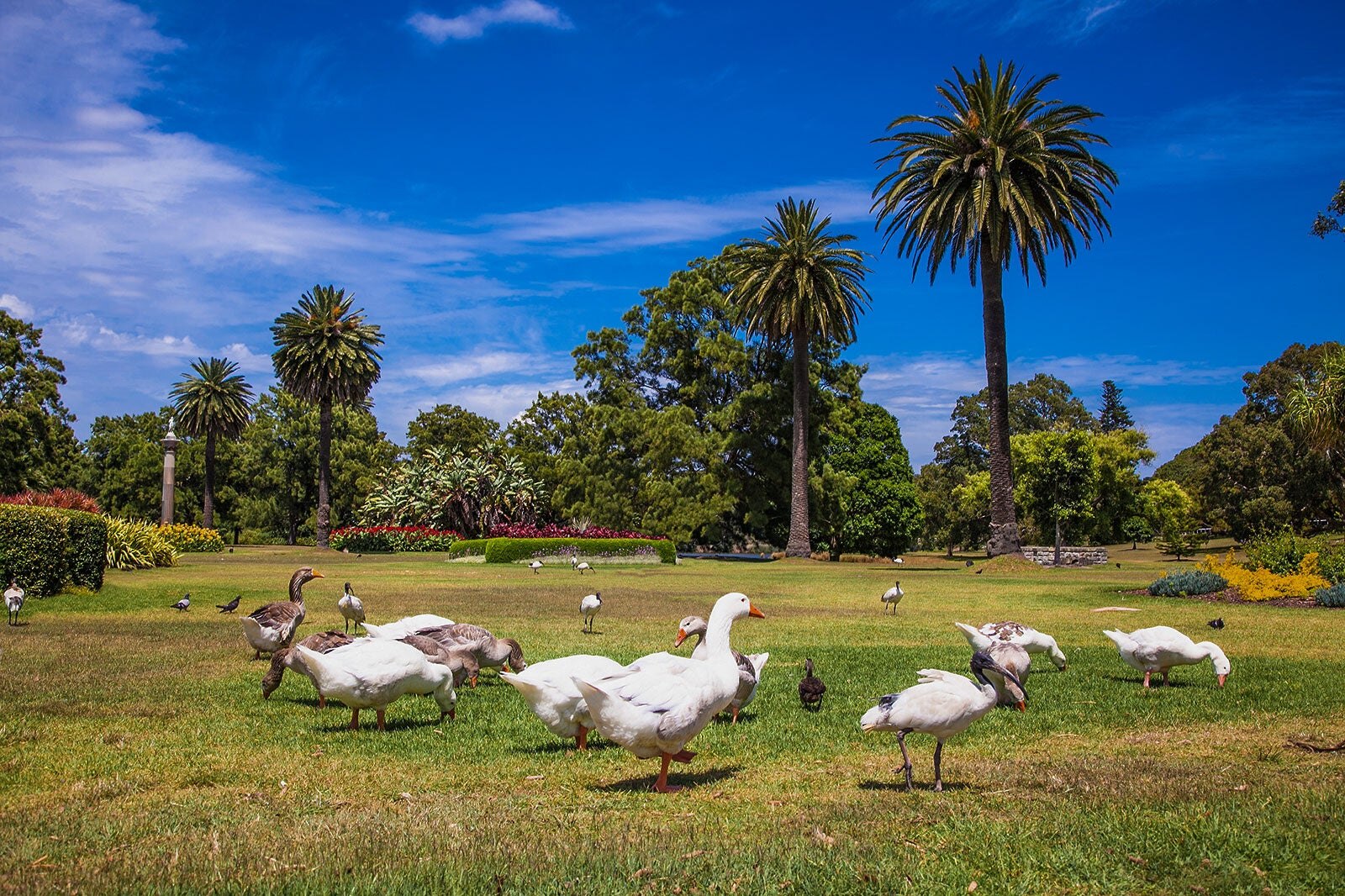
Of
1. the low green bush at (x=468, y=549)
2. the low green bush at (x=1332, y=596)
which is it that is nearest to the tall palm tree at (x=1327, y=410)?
the low green bush at (x=1332, y=596)

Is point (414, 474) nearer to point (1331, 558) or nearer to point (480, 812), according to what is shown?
point (1331, 558)

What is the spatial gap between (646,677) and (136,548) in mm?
36667

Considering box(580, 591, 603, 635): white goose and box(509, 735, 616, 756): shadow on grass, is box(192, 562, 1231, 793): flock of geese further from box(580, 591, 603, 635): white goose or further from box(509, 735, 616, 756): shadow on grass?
box(580, 591, 603, 635): white goose

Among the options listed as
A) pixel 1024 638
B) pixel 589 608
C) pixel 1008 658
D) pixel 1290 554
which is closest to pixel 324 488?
pixel 589 608

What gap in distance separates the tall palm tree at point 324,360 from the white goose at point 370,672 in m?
66.0

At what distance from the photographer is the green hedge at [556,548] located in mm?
47062

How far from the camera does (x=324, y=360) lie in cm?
7219

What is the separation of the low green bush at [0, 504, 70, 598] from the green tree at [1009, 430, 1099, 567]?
6175 cm

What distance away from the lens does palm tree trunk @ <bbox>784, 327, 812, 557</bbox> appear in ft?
179

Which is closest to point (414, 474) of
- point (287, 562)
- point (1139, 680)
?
point (287, 562)

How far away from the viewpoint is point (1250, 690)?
11.4 meters

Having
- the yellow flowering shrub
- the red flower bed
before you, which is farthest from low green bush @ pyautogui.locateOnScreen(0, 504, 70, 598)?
the yellow flowering shrub

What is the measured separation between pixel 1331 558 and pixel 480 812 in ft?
90.8

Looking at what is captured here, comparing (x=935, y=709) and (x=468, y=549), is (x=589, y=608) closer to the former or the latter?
(x=935, y=709)
